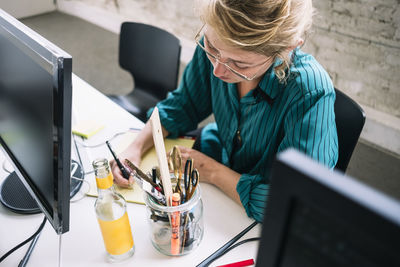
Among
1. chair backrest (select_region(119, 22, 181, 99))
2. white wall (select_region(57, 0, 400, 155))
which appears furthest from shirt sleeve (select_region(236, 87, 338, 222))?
white wall (select_region(57, 0, 400, 155))

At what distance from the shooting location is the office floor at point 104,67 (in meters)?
1.97

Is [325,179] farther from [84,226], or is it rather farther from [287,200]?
[84,226]

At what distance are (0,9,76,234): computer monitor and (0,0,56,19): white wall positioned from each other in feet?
12.8

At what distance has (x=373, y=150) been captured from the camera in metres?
2.14

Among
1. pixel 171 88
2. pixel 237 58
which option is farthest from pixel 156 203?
pixel 171 88

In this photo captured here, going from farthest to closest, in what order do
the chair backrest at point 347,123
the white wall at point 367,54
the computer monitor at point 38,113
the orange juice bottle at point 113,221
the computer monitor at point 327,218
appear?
the white wall at point 367,54, the chair backrest at point 347,123, the orange juice bottle at point 113,221, the computer monitor at point 38,113, the computer monitor at point 327,218

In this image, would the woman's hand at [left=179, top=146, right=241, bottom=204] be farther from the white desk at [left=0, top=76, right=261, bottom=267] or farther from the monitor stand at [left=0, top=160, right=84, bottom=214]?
the monitor stand at [left=0, top=160, right=84, bottom=214]

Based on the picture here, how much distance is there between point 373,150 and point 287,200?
2.12 m

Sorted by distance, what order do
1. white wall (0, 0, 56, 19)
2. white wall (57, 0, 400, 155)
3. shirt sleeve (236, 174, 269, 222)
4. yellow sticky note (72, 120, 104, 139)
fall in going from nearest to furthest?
shirt sleeve (236, 174, 269, 222) < yellow sticky note (72, 120, 104, 139) < white wall (57, 0, 400, 155) < white wall (0, 0, 56, 19)

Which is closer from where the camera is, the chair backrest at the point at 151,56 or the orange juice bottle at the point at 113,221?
the orange juice bottle at the point at 113,221

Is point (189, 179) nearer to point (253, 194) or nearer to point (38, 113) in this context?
point (253, 194)

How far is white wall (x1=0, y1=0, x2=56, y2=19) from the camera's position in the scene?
402 cm

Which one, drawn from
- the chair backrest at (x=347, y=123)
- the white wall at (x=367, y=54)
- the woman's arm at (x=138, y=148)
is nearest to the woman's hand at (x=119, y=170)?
the woman's arm at (x=138, y=148)

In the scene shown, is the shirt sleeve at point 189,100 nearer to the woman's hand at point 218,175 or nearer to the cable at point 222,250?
the woman's hand at point 218,175
